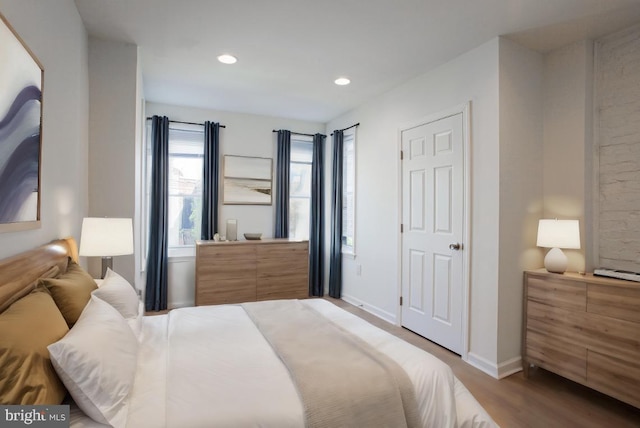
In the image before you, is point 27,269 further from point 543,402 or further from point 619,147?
point 619,147

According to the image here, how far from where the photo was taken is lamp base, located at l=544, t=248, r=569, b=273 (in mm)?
2570

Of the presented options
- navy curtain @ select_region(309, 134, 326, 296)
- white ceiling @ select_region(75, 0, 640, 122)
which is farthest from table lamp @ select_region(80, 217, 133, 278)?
navy curtain @ select_region(309, 134, 326, 296)

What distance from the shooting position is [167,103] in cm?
437

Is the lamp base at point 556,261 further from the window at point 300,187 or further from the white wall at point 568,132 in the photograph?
the window at point 300,187

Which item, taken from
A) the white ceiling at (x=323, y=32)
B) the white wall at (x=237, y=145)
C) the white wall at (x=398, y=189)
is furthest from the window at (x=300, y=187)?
the white ceiling at (x=323, y=32)

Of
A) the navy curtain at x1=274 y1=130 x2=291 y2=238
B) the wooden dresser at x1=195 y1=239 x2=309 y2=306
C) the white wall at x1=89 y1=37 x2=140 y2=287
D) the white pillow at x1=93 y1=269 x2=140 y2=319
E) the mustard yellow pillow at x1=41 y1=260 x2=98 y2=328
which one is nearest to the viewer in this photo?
the mustard yellow pillow at x1=41 y1=260 x2=98 y2=328

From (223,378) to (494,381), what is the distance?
2197 millimetres

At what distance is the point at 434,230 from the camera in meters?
3.26

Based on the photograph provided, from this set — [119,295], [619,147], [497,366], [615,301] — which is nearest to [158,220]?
[119,295]

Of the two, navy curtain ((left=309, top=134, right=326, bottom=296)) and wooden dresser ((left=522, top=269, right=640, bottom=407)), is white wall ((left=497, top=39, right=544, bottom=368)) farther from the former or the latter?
navy curtain ((left=309, top=134, right=326, bottom=296))

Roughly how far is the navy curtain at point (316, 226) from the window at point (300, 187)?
0.12 m

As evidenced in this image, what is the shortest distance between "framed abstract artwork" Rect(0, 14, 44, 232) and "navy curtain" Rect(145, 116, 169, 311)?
8.60 feet

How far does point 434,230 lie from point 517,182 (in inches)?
32.9

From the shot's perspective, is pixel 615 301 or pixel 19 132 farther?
pixel 615 301
